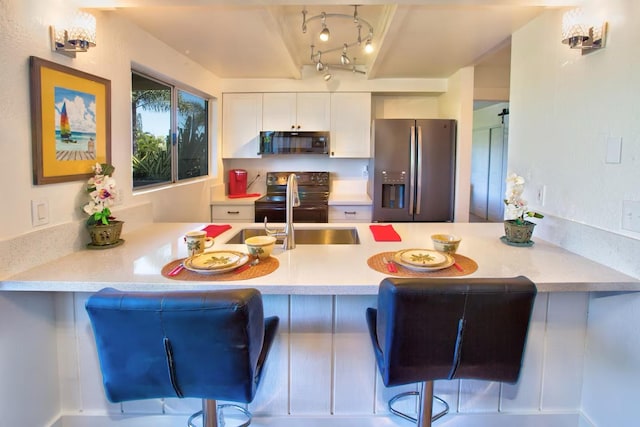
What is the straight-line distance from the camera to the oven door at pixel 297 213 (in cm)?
405

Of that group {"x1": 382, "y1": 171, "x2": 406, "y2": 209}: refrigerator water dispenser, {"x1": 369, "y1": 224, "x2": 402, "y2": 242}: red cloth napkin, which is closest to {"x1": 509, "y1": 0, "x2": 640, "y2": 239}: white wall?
{"x1": 369, "y1": 224, "x2": 402, "y2": 242}: red cloth napkin

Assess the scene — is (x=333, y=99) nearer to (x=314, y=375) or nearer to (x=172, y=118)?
(x=172, y=118)

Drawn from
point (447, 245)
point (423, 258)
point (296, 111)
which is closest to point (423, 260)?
point (423, 258)

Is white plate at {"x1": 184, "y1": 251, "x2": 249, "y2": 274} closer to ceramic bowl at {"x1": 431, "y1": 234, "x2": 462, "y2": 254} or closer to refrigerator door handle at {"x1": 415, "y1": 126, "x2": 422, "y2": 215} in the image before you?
ceramic bowl at {"x1": 431, "y1": 234, "x2": 462, "y2": 254}

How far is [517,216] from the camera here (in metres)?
2.14

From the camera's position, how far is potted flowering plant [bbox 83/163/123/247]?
2.00 m

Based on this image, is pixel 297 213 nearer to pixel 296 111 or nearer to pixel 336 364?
pixel 296 111

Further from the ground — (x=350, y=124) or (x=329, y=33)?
(x=329, y=33)

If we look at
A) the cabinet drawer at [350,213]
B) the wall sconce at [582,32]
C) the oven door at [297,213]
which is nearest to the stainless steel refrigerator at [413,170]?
the cabinet drawer at [350,213]

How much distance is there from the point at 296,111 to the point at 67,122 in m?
2.71

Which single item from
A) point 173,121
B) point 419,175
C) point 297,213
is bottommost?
point 297,213

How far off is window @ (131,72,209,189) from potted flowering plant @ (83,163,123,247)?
64 cm

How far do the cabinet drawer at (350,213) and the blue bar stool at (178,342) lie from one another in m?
2.99

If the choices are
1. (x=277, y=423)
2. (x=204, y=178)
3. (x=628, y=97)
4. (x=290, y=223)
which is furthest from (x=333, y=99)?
(x=277, y=423)
